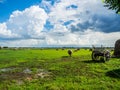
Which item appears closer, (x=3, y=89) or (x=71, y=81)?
(x=3, y=89)

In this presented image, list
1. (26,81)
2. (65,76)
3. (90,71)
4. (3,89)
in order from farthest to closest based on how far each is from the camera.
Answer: (90,71), (65,76), (26,81), (3,89)

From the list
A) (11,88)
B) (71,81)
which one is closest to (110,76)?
(71,81)

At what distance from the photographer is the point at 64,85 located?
21.7 metres

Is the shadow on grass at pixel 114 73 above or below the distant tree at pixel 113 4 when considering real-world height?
below

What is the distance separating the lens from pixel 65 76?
2528 centimetres

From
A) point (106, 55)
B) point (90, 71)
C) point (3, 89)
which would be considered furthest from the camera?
point (106, 55)

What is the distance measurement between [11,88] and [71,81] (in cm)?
577

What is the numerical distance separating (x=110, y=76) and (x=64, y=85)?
20.0ft

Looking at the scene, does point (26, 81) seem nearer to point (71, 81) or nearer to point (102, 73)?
point (71, 81)

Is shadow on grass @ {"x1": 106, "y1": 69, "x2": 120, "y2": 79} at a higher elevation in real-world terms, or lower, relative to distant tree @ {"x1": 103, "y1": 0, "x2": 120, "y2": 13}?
lower

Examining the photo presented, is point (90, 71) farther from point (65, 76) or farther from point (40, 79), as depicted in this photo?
point (40, 79)

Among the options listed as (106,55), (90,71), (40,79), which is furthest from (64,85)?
(106,55)

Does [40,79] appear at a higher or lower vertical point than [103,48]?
lower

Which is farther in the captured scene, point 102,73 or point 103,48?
point 103,48
